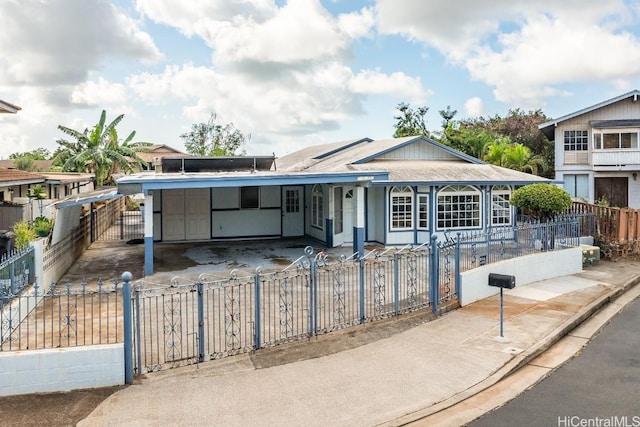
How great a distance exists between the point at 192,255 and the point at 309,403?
39.6 feet

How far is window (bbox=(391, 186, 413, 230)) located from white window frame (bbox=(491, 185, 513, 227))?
355 centimetres

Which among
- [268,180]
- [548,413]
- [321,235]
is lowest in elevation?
[548,413]

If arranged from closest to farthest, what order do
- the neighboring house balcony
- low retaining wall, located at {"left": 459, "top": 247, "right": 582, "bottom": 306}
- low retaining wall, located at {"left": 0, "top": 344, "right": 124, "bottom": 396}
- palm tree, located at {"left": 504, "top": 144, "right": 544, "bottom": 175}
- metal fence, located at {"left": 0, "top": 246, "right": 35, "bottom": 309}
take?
low retaining wall, located at {"left": 0, "top": 344, "right": 124, "bottom": 396}, metal fence, located at {"left": 0, "top": 246, "right": 35, "bottom": 309}, low retaining wall, located at {"left": 459, "top": 247, "right": 582, "bottom": 306}, the neighboring house balcony, palm tree, located at {"left": 504, "top": 144, "right": 544, "bottom": 175}

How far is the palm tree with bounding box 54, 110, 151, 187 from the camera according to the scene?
31531 millimetres

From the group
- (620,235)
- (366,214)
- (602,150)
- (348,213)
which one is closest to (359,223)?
(348,213)

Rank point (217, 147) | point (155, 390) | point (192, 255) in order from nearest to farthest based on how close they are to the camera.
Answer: point (155, 390), point (192, 255), point (217, 147)

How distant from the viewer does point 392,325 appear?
30.5ft

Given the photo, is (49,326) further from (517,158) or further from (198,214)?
(517,158)

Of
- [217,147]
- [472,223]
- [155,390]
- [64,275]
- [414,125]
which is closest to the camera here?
[155,390]

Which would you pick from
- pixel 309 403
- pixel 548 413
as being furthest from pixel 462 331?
pixel 309 403

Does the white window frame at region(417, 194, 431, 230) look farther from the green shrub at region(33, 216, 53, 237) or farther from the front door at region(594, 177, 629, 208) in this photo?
the front door at region(594, 177, 629, 208)

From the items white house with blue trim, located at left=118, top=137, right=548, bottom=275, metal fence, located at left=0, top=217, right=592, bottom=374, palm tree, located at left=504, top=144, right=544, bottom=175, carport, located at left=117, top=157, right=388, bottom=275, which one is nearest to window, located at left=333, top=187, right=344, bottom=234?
white house with blue trim, located at left=118, top=137, right=548, bottom=275

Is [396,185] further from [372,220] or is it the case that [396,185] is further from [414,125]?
[414,125]

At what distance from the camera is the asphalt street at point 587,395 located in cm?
587
